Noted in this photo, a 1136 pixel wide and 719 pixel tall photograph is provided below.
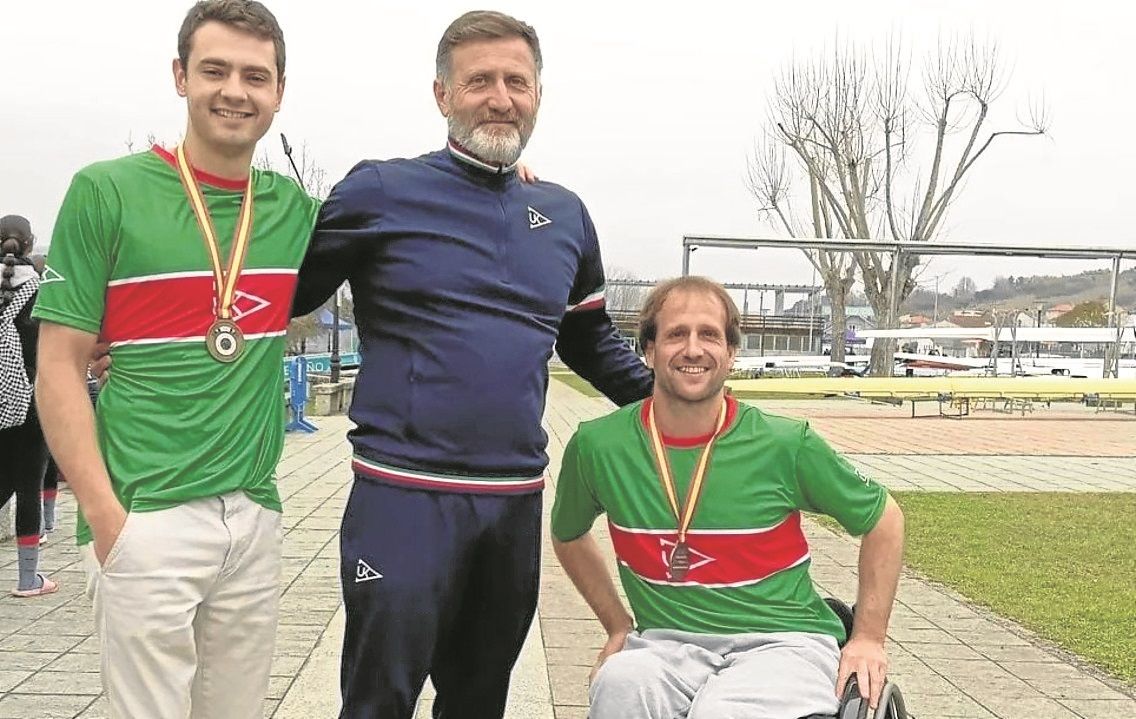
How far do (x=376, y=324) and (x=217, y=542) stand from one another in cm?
59

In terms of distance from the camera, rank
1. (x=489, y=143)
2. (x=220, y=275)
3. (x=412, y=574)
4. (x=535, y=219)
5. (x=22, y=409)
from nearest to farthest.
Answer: (x=220, y=275), (x=412, y=574), (x=489, y=143), (x=535, y=219), (x=22, y=409)

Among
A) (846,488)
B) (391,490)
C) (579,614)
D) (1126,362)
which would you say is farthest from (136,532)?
(1126,362)

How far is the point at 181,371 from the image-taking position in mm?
2262

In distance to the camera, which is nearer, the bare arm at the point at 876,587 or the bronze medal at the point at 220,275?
the bronze medal at the point at 220,275

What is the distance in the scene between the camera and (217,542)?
2.30m

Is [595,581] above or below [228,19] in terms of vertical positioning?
below

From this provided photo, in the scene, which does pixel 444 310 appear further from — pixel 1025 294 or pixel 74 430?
pixel 1025 294

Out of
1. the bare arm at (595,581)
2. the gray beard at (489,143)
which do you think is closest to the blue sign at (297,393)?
the bare arm at (595,581)

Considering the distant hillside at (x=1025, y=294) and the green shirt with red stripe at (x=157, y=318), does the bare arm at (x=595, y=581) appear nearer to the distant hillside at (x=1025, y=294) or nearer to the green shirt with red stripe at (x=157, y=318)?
the green shirt with red stripe at (x=157, y=318)

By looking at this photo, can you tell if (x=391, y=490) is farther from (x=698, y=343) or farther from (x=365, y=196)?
(x=698, y=343)

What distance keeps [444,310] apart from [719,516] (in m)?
0.84

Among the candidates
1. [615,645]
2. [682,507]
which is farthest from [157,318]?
[615,645]

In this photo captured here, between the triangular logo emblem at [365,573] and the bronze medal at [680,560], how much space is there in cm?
72

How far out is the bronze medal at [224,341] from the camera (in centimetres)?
228
